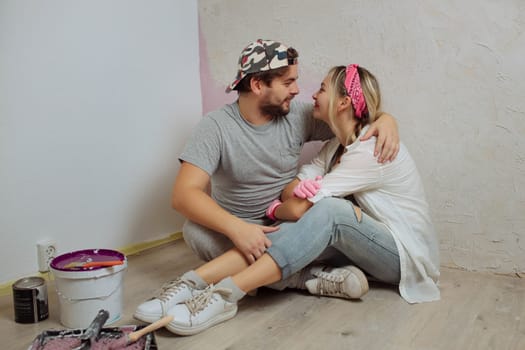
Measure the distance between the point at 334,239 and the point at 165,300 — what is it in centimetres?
52

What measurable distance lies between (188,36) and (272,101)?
31.1 inches

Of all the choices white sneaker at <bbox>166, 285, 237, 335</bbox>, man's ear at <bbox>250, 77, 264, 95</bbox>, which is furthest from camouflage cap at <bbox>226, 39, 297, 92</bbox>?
white sneaker at <bbox>166, 285, 237, 335</bbox>

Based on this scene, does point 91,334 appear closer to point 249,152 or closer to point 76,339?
point 76,339

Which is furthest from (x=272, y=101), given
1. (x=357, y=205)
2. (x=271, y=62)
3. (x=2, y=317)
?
(x=2, y=317)

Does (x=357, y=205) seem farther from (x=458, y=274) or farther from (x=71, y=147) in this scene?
(x=71, y=147)

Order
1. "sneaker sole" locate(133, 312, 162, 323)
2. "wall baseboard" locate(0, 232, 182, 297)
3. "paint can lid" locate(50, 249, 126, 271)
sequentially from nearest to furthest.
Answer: "sneaker sole" locate(133, 312, 162, 323)
"paint can lid" locate(50, 249, 126, 271)
"wall baseboard" locate(0, 232, 182, 297)

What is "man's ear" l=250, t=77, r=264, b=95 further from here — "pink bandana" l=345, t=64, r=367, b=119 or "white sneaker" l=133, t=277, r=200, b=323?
"white sneaker" l=133, t=277, r=200, b=323

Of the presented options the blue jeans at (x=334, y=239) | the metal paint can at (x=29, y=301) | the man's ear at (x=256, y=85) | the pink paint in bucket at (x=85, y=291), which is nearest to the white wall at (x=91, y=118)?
the metal paint can at (x=29, y=301)

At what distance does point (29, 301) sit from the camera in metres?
1.53

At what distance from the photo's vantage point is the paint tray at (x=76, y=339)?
1.33 metres

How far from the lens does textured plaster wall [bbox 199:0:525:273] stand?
5.80 ft

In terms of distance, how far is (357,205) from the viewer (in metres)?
1.76

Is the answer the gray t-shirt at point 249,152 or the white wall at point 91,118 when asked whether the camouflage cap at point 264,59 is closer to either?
the gray t-shirt at point 249,152

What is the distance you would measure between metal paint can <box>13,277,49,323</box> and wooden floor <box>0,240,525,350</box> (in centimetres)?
3
